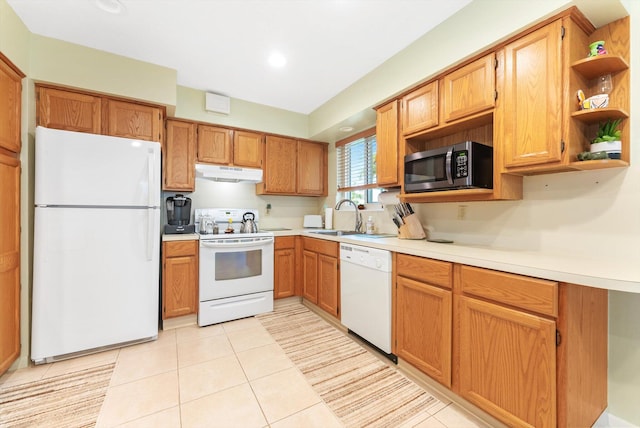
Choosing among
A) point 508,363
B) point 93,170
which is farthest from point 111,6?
point 508,363

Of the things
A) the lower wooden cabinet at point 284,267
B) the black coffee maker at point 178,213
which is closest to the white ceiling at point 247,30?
the black coffee maker at point 178,213

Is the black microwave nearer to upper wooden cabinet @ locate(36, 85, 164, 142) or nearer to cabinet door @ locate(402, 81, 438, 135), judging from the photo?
cabinet door @ locate(402, 81, 438, 135)

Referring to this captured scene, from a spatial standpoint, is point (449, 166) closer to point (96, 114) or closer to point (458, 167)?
point (458, 167)

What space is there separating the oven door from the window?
4.26 feet

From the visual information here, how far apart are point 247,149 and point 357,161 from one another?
147cm

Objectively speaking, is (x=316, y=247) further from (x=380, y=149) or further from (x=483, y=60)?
(x=483, y=60)

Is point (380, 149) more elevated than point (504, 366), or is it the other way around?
point (380, 149)

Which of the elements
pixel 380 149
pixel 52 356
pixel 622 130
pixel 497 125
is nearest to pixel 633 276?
pixel 622 130

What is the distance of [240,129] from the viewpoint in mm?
3389

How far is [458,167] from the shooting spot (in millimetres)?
1822

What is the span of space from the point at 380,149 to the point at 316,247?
1300mm

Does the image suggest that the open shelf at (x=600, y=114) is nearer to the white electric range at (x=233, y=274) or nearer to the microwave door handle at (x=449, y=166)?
the microwave door handle at (x=449, y=166)

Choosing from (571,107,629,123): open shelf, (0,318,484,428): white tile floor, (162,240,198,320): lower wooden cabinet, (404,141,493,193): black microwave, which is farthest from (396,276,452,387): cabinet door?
(162,240,198,320): lower wooden cabinet

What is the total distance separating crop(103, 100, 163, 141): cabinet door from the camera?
7.88 feet
